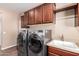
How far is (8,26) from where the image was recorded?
1654 mm

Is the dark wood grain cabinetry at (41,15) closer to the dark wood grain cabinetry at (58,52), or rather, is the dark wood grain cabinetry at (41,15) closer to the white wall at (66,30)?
the white wall at (66,30)

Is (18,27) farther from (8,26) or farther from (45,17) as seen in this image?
(45,17)

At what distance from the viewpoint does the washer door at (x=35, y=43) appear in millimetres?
1898

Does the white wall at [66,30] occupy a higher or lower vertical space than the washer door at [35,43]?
higher

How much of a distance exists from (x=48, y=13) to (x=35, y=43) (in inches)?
27.8

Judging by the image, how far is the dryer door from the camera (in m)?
1.90

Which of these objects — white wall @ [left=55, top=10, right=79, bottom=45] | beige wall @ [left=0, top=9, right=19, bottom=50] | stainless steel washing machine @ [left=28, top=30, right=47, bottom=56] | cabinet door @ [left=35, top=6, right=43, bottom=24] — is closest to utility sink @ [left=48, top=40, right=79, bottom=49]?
white wall @ [left=55, top=10, right=79, bottom=45]

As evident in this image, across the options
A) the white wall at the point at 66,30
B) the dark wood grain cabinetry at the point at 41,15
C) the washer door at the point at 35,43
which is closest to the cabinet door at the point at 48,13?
the dark wood grain cabinetry at the point at 41,15

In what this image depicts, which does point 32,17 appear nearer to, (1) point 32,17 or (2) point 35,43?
(1) point 32,17

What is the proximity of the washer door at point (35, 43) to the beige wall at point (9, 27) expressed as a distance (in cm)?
46

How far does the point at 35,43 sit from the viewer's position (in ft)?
6.47

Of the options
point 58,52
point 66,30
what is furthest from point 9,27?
point 66,30

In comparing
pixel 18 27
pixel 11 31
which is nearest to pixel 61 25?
pixel 18 27

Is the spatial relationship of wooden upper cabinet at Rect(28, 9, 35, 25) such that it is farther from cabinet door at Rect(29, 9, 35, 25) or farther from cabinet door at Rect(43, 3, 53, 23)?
cabinet door at Rect(43, 3, 53, 23)
